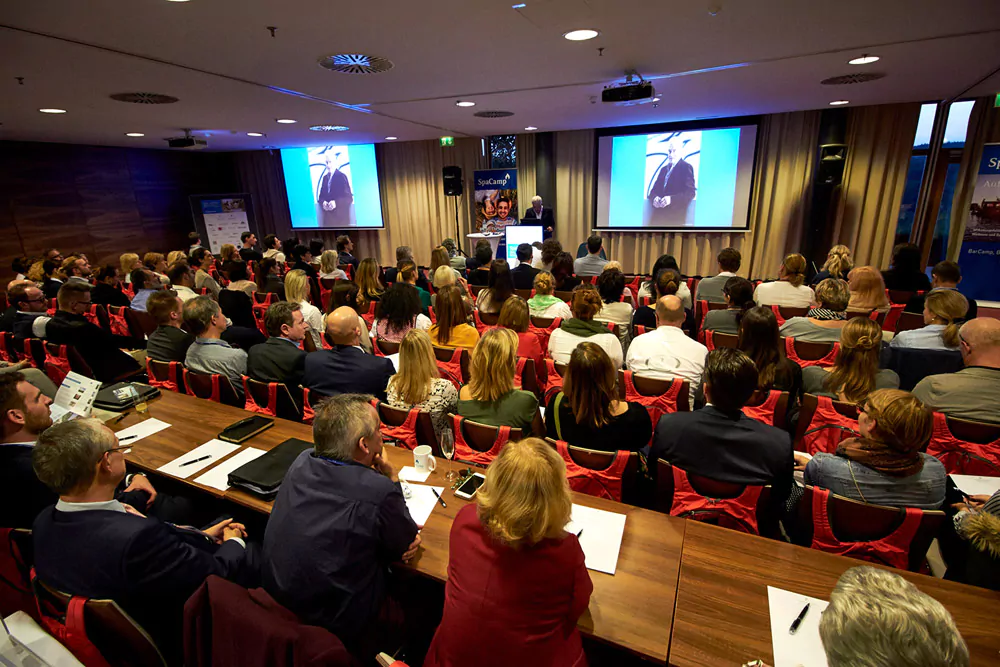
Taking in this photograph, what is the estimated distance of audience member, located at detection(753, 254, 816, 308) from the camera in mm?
4812

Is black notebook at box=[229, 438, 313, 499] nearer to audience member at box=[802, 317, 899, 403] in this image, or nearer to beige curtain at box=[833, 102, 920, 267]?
audience member at box=[802, 317, 899, 403]

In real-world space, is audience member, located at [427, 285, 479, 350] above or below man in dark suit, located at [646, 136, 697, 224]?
below

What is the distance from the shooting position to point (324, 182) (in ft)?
40.3

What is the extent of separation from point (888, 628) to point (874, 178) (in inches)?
359

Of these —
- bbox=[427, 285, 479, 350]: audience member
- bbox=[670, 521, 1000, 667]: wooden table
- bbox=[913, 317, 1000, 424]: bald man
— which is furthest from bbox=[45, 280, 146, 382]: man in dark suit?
bbox=[913, 317, 1000, 424]: bald man

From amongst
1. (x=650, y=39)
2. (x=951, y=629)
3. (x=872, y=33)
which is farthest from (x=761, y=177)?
(x=951, y=629)

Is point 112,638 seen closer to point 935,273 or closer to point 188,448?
point 188,448

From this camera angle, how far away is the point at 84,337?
13.8 ft

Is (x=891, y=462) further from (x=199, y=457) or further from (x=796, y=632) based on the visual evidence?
(x=199, y=457)

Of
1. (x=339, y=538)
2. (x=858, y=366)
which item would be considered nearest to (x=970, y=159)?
(x=858, y=366)

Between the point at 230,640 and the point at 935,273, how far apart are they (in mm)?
6015

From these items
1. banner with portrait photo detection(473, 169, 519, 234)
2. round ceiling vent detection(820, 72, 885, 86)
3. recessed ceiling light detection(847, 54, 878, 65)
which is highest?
round ceiling vent detection(820, 72, 885, 86)

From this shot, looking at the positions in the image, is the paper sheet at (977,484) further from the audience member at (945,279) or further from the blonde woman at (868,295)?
the audience member at (945,279)

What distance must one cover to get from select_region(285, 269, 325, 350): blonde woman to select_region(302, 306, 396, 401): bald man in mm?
1690
